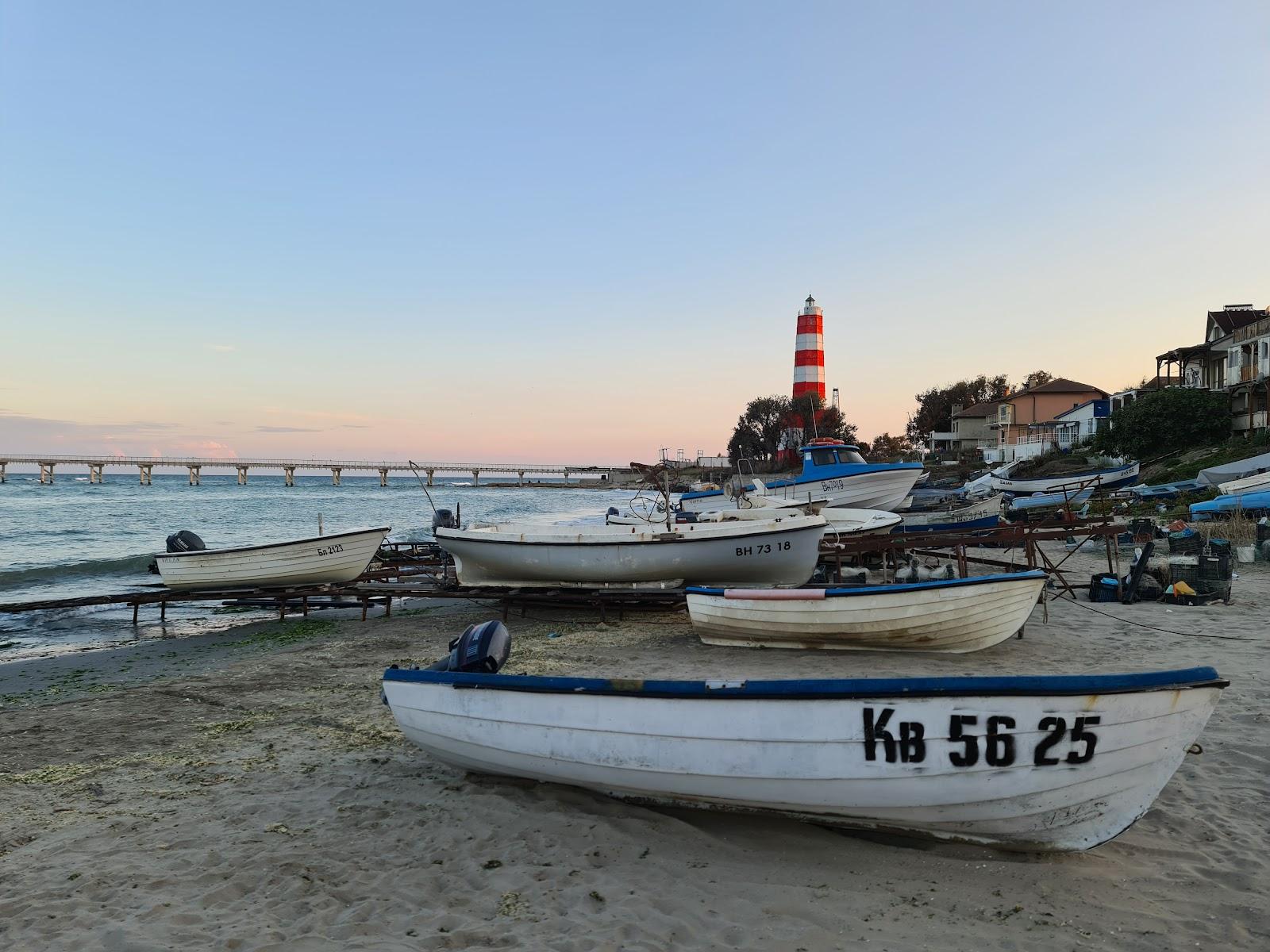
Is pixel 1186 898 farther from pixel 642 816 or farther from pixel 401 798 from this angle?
pixel 401 798

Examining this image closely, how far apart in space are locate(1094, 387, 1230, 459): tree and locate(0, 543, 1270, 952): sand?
4124cm

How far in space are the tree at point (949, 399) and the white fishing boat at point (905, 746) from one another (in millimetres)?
87017

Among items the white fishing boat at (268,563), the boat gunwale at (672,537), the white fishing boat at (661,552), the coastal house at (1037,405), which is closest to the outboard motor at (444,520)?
the white fishing boat at (268,563)

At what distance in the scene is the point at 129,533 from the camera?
39.1m

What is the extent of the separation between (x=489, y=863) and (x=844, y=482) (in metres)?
22.9

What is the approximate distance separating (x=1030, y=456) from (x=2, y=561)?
5992 cm

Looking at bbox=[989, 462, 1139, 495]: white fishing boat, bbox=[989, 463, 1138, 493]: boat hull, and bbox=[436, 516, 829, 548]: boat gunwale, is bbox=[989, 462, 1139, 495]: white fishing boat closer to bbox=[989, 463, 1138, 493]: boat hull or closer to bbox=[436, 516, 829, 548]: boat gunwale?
bbox=[989, 463, 1138, 493]: boat hull

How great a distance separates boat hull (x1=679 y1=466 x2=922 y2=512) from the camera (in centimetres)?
2609

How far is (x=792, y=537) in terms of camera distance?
13.6m

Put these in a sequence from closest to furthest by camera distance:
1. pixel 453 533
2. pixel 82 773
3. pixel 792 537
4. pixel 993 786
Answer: pixel 993 786 → pixel 82 773 → pixel 792 537 → pixel 453 533

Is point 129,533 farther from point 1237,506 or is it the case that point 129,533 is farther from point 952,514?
point 1237,506

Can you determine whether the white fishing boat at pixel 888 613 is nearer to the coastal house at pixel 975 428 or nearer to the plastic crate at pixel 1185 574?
the plastic crate at pixel 1185 574

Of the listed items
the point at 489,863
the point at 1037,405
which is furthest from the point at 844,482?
the point at 1037,405

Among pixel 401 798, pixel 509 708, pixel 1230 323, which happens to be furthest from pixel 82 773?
pixel 1230 323
